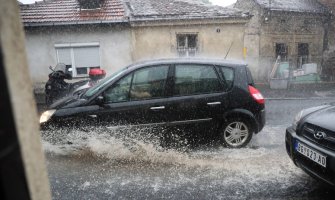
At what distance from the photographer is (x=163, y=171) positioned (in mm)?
4574

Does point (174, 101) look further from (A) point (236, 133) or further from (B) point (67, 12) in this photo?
(B) point (67, 12)

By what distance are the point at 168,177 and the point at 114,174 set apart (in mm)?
845

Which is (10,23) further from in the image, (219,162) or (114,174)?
(219,162)

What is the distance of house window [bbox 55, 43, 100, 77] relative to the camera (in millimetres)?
12742

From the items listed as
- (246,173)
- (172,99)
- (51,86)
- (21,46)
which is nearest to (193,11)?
(51,86)

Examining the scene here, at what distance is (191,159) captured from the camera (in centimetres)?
502

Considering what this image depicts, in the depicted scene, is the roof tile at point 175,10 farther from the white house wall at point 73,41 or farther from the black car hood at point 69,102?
the black car hood at point 69,102

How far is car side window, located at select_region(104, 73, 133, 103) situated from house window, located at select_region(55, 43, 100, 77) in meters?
8.31

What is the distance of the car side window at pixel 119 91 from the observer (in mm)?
4996

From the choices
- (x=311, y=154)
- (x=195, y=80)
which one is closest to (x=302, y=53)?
(x=195, y=80)

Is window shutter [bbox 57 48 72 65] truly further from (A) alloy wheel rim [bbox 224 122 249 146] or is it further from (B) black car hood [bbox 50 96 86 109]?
(A) alloy wheel rim [bbox 224 122 249 146]

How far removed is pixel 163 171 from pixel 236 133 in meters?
1.70

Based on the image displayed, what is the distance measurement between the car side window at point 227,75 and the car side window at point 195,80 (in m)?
0.14

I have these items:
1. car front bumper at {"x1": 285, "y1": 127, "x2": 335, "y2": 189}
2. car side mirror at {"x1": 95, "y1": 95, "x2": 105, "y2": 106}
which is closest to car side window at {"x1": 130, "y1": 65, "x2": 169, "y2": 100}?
car side mirror at {"x1": 95, "y1": 95, "x2": 105, "y2": 106}
